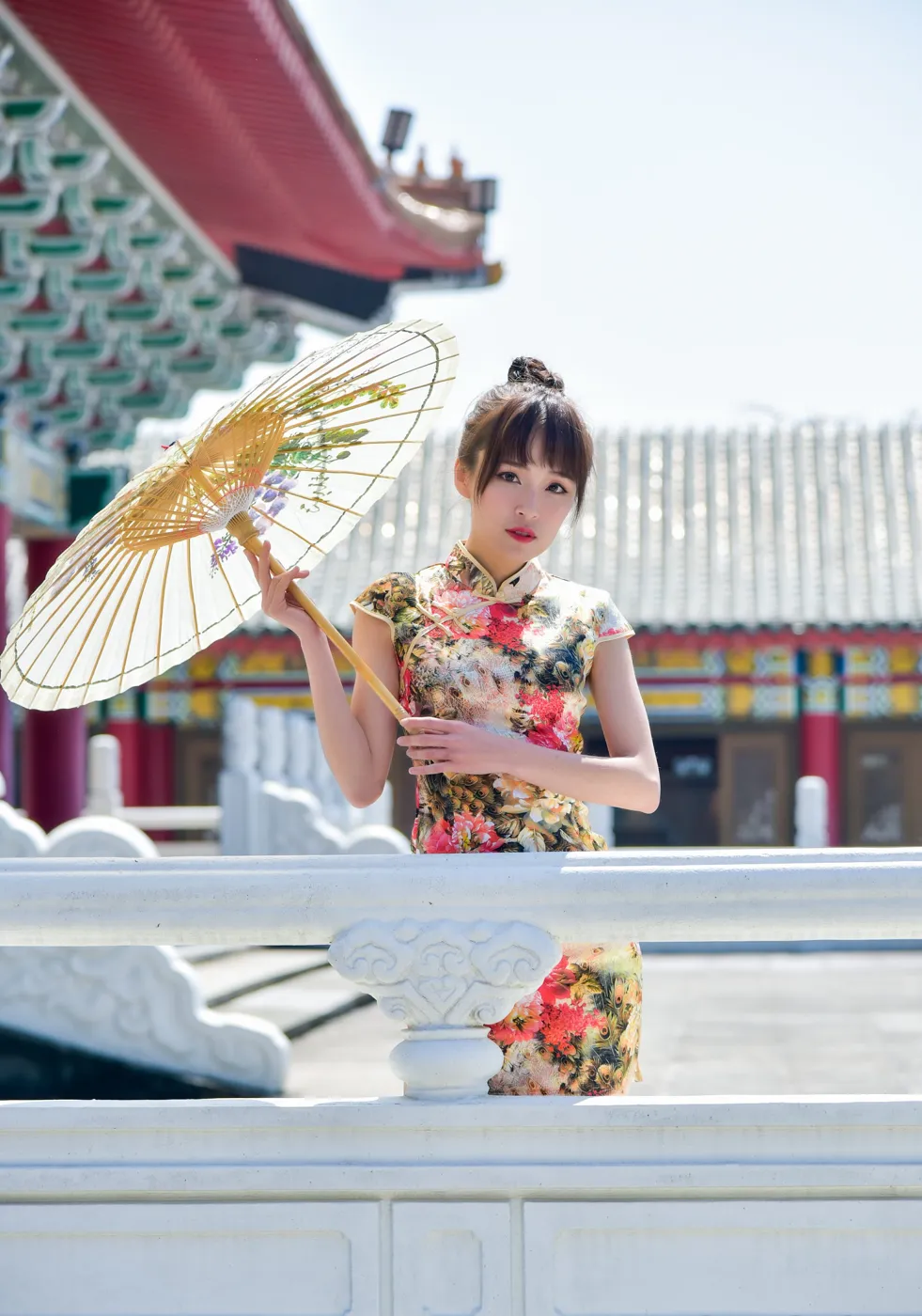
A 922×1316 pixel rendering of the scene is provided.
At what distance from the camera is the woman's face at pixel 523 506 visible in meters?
2.14

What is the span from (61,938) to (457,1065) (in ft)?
1.72

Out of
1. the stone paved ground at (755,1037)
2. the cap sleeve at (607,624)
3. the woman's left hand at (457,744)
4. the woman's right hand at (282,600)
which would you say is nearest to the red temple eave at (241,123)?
the stone paved ground at (755,1037)

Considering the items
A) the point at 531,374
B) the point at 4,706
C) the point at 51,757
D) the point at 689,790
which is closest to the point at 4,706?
the point at 4,706

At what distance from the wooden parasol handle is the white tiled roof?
12318 millimetres

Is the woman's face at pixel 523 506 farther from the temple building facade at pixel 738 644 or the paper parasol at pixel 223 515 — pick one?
the temple building facade at pixel 738 644

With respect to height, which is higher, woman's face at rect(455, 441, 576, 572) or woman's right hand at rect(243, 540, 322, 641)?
woman's face at rect(455, 441, 576, 572)

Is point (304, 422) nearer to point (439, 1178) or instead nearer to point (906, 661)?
point (439, 1178)

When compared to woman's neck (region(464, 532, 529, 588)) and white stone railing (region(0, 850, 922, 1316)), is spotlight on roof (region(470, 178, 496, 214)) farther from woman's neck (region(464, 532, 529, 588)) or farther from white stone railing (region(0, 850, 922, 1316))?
white stone railing (region(0, 850, 922, 1316))

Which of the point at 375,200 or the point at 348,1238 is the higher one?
the point at 375,200

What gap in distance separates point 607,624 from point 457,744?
32 cm

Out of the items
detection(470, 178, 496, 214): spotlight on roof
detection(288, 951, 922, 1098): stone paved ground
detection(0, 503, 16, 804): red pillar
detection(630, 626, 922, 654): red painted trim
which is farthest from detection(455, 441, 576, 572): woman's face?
detection(630, 626, 922, 654): red painted trim

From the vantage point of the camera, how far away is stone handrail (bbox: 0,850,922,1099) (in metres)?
1.98

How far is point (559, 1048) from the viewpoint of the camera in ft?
6.78

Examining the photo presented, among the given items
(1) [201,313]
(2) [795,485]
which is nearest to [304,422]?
(1) [201,313]
